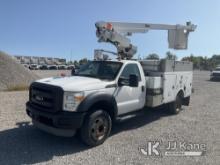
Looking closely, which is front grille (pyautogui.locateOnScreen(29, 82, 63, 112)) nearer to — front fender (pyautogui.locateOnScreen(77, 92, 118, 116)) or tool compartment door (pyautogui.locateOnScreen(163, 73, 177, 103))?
front fender (pyautogui.locateOnScreen(77, 92, 118, 116))

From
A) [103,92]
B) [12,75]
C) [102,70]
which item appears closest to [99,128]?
[103,92]

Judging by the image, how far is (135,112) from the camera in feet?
22.8

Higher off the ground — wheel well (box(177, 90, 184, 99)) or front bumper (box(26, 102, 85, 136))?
wheel well (box(177, 90, 184, 99))

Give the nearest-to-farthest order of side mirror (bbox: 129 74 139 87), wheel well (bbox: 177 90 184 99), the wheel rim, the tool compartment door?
the wheel rim → side mirror (bbox: 129 74 139 87) → the tool compartment door → wheel well (bbox: 177 90 184 99)

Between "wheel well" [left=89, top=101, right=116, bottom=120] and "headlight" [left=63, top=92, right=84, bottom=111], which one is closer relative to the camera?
"headlight" [left=63, top=92, right=84, bottom=111]

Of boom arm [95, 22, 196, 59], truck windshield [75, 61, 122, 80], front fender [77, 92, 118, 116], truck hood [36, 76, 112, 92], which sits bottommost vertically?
front fender [77, 92, 118, 116]

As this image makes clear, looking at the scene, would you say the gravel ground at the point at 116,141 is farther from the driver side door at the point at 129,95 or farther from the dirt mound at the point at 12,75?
the dirt mound at the point at 12,75

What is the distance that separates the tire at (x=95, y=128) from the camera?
5.30 metres

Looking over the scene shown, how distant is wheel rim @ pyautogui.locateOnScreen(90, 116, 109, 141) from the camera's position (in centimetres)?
547

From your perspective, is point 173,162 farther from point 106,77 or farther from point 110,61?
point 110,61

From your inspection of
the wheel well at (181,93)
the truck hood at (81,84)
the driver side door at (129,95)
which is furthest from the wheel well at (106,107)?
the wheel well at (181,93)

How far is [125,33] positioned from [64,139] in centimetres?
473

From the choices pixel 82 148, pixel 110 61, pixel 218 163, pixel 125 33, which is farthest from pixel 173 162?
pixel 125 33

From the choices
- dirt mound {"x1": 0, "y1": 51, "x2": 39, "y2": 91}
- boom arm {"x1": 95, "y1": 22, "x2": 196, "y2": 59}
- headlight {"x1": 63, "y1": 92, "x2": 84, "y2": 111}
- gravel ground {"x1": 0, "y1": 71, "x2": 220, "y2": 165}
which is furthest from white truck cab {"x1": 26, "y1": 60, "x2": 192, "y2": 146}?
dirt mound {"x1": 0, "y1": 51, "x2": 39, "y2": 91}
